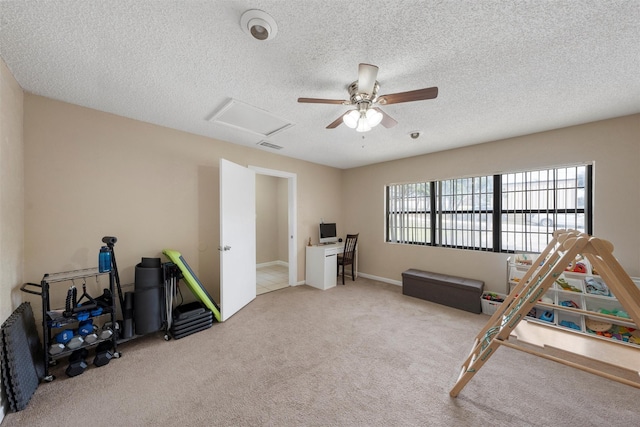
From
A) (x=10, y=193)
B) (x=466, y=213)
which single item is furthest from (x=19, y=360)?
(x=466, y=213)

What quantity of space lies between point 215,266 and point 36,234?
5.82 feet

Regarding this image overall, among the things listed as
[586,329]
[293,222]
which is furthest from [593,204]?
[293,222]

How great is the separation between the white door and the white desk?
124cm

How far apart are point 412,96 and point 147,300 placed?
319cm

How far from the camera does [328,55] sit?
62.7 inches

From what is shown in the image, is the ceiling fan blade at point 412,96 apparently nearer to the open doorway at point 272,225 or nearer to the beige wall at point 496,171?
the beige wall at point 496,171

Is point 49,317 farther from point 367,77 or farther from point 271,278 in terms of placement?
point 271,278

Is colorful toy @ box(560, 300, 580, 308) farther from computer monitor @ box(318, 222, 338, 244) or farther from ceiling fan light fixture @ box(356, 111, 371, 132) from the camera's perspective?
computer monitor @ box(318, 222, 338, 244)

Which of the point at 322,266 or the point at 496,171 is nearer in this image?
the point at 496,171

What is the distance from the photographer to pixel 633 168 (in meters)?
2.48

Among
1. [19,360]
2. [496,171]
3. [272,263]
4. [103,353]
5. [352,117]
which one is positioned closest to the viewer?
[19,360]

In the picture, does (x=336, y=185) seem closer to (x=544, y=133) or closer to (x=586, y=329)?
(x=544, y=133)

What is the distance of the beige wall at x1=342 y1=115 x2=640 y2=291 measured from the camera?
252cm

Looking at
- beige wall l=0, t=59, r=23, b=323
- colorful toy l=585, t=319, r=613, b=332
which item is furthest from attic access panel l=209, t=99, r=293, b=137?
colorful toy l=585, t=319, r=613, b=332
